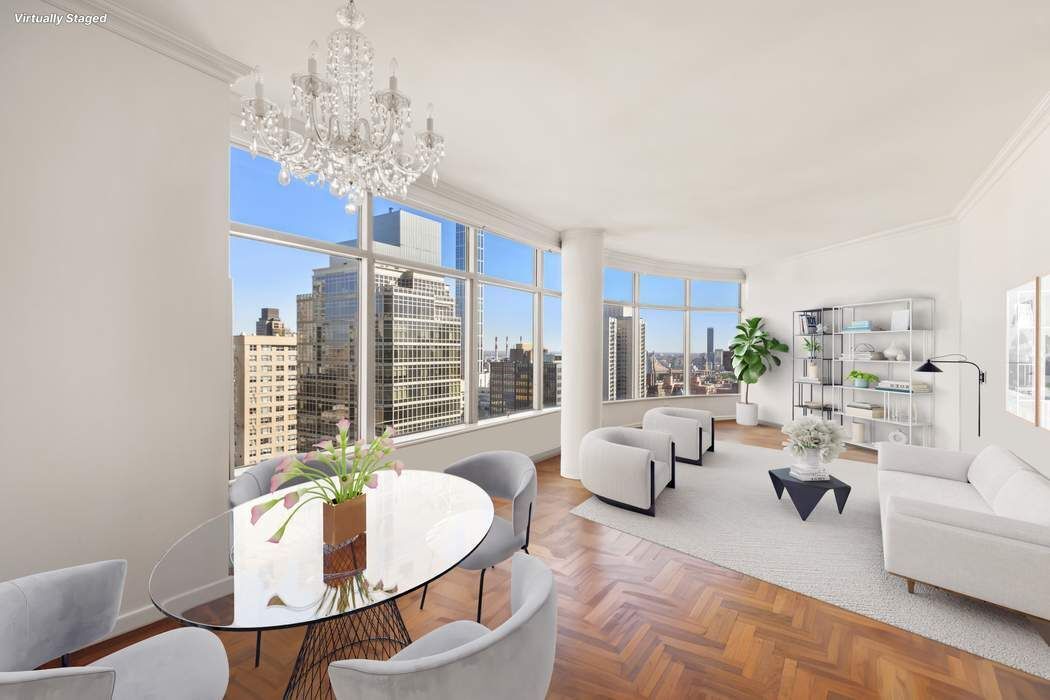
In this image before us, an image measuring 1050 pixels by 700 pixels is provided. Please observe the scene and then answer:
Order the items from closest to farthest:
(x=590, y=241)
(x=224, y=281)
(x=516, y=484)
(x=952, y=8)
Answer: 1. (x=952, y=8)
2. (x=224, y=281)
3. (x=516, y=484)
4. (x=590, y=241)

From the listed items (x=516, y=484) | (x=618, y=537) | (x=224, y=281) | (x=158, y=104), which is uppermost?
(x=158, y=104)

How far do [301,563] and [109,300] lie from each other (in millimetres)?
1659

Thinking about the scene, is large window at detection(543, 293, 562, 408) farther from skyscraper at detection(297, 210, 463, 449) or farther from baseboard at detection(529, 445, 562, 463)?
skyscraper at detection(297, 210, 463, 449)

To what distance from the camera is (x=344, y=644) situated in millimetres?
2029

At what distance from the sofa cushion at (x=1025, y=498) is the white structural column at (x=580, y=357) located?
3.11 meters

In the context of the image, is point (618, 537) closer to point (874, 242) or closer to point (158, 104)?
point (158, 104)

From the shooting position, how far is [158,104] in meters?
2.16

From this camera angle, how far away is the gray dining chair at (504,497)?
2.10m

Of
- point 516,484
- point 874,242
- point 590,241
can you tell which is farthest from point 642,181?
point 874,242

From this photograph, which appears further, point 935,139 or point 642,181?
point 642,181

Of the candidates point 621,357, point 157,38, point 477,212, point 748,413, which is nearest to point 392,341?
point 477,212

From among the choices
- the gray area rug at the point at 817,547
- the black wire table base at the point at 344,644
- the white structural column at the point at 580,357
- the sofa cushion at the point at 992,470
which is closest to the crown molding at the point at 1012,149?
the sofa cushion at the point at 992,470

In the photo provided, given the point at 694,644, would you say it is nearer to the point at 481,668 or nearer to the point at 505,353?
the point at 481,668

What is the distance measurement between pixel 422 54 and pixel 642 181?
2.30 meters
